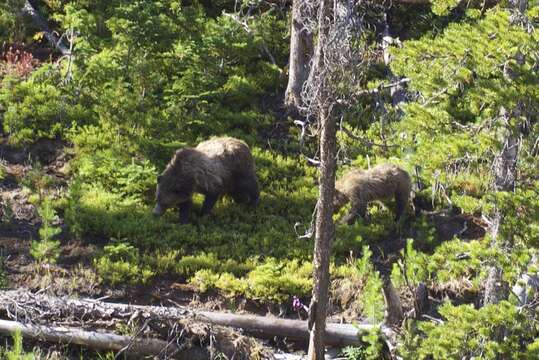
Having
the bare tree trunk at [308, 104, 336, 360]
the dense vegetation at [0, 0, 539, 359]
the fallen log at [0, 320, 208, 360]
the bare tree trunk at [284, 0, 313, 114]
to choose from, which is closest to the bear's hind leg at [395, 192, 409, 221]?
the dense vegetation at [0, 0, 539, 359]

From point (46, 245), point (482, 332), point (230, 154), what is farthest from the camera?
point (230, 154)

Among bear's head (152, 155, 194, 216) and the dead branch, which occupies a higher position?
the dead branch

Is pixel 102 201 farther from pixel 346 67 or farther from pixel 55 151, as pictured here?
pixel 346 67

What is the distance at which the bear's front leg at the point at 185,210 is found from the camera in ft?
46.1

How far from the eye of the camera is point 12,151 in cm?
1558

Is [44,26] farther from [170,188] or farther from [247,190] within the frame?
[247,190]

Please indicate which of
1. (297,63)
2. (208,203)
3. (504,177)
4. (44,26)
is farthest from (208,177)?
(44,26)

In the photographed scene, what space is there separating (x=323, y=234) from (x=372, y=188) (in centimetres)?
432

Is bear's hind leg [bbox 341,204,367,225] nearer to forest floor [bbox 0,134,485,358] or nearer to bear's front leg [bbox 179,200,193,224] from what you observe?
forest floor [bbox 0,134,485,358]

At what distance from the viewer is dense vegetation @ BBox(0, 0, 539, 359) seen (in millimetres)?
8469

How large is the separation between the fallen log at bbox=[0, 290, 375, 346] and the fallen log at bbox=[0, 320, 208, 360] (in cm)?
17

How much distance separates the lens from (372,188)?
1412 centimetres

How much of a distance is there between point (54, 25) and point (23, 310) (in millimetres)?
10552

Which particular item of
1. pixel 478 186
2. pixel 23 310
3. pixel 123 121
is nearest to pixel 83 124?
pixel 123 121
